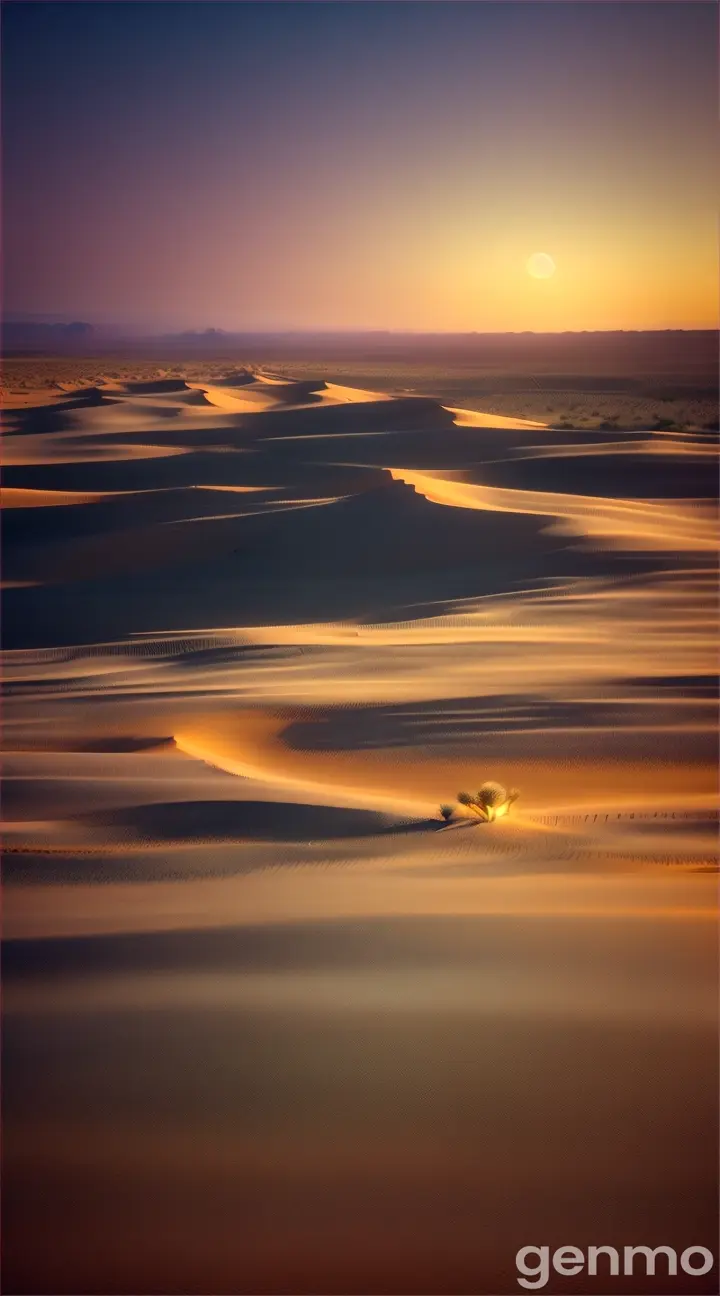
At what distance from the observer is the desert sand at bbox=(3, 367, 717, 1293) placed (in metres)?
3.05

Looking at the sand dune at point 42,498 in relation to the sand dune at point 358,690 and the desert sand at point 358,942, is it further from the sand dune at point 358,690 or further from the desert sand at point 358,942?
the desert sand at point 358,942

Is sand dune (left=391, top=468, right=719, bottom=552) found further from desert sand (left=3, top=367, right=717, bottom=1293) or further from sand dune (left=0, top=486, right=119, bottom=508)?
sand dune (left=0, top=486, right=119, bottom=508)

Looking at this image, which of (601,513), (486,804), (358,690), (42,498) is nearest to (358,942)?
(486,804)

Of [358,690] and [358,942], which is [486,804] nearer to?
[358,942]

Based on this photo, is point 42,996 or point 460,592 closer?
point 42,996

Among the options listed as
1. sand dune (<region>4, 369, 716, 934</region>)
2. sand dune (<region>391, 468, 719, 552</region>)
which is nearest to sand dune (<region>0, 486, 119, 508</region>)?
sand dune (<region>4, 369, 716, 934</region>)

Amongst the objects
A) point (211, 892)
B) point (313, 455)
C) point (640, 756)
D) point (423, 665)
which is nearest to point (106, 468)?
point (313, 455)

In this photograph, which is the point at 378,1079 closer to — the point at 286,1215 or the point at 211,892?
the point at 286,1215

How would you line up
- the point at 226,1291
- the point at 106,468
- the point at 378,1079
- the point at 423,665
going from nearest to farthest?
the point at 226,1291
the point at 378,1079
the point at 423,665
the point at 106,468

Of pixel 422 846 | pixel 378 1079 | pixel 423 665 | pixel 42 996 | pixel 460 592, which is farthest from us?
pixel 460 592

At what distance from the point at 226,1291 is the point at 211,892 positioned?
217 cm

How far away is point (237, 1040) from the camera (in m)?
3.76

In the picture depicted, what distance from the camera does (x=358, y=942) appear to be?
4.40m

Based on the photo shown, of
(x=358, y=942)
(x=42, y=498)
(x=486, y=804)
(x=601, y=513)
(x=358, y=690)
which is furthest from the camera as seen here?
(x=42, y=498)
